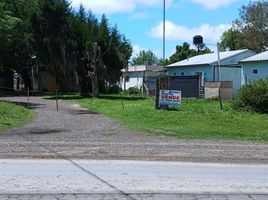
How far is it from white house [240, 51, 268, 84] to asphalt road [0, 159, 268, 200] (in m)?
30.6

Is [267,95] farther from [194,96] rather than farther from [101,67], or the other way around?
[101,67]

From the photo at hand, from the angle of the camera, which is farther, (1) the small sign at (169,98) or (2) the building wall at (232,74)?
(2) the building wall at (232,74)

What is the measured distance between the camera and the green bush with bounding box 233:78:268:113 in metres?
28.5

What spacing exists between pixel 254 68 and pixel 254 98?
14.6m

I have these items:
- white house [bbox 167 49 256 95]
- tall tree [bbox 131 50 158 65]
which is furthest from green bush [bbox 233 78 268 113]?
tall tree [bbox 131 50 158 65]

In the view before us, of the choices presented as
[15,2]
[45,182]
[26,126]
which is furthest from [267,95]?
[15,2]

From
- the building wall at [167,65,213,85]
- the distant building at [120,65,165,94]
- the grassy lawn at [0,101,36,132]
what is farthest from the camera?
the distant building at [120,65,165,94]

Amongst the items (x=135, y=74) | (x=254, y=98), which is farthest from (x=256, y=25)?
(x=254, y=98)

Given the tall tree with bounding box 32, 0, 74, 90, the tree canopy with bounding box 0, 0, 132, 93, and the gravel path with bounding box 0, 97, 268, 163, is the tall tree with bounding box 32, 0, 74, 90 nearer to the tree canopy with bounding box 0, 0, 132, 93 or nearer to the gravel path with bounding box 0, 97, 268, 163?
the tree canopy with bounding box 0, 0, 132, 93

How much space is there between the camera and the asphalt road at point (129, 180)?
8.57 metres

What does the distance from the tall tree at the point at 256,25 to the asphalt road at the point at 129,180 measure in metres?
63.6

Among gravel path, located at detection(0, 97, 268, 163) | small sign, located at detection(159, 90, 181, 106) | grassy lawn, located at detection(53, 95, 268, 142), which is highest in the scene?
small sign, located at detection(159, 90, 181, 106)

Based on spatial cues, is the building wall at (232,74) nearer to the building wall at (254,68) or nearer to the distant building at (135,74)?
the building wall at (254,68)

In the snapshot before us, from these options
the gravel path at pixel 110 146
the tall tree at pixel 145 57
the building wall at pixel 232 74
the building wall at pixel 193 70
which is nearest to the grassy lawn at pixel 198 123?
the gravel path at pixel 110 146
